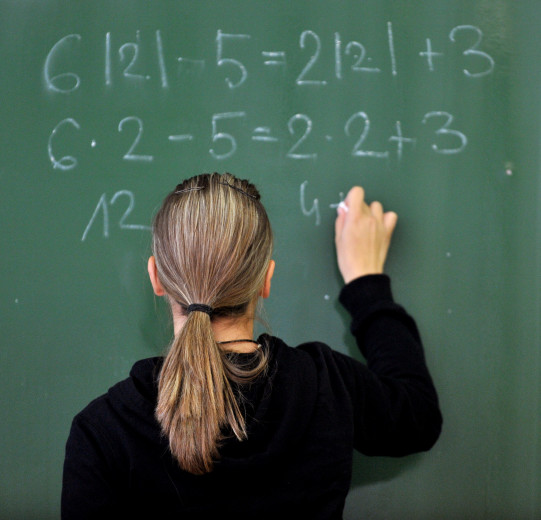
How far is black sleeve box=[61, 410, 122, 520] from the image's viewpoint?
804 millimetres

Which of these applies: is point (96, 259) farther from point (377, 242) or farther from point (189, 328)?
point (377, 242)

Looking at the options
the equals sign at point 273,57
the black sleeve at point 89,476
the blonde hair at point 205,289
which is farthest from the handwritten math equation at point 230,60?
the black sleeve at point 89,476

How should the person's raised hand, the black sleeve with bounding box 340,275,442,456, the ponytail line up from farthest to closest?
the person's raised hand, the black sleeve with bounding box 340,275,442,456, the ponytail

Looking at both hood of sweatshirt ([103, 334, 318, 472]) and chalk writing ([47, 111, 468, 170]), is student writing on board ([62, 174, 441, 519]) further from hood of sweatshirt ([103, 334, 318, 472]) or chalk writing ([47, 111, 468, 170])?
chalk writing ([47, 111, 468, 170])

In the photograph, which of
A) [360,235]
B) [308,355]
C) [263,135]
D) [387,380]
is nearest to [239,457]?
[308,355]

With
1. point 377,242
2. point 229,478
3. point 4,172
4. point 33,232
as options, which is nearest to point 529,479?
point 377,242

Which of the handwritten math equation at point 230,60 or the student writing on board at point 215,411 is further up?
the handwritten math equation at point 230,60

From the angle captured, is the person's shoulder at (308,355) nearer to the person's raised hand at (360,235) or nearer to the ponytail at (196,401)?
the ponytail at (196,401)

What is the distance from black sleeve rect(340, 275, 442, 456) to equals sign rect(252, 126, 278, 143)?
0.33 m

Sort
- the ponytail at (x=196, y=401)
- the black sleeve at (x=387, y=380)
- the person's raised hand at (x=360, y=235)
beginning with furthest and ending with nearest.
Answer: the person's raised hand at (x=360, y=235) → the black sleeve at (x=387, y=380) → the ponytail at (x=196, y=401)

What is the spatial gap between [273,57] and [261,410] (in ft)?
2.35

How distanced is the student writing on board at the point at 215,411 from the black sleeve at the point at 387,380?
5 cm

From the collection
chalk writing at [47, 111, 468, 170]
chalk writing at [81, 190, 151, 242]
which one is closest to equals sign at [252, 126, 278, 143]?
chalk writing at [47, 111, 468, 170]

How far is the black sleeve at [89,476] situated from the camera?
2.64 ft
